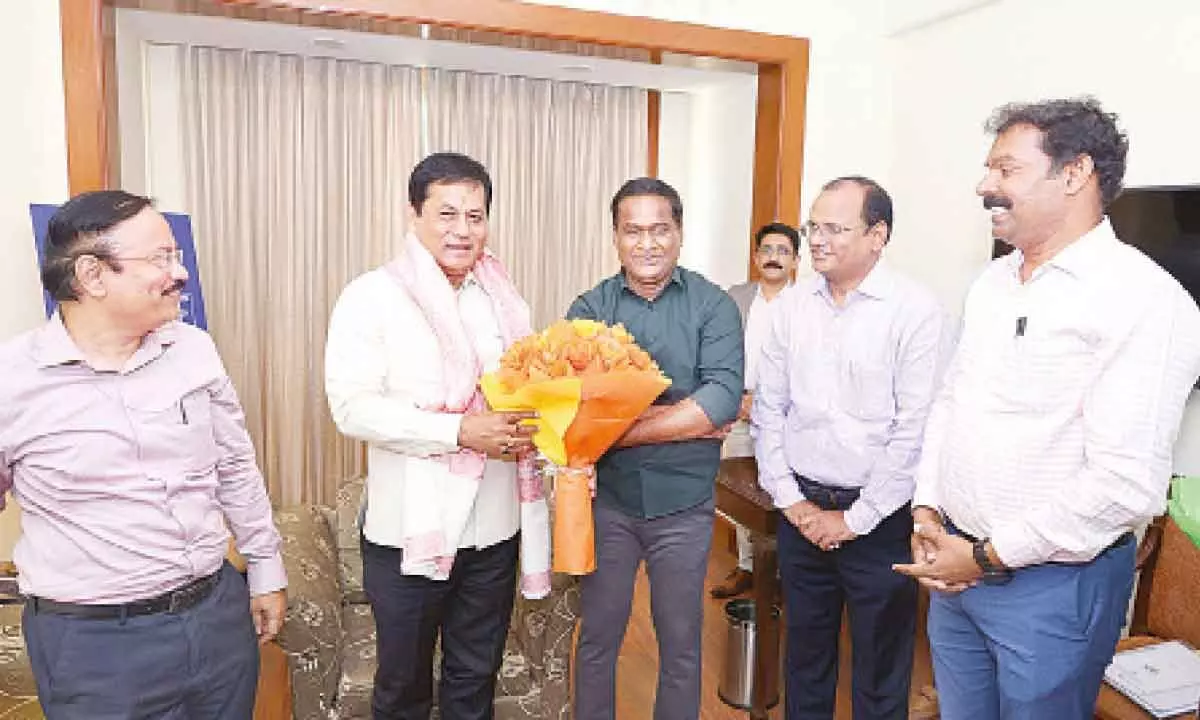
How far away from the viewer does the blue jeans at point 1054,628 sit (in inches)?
61.4

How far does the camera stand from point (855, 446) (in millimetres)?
2219

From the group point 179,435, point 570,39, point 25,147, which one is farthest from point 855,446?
point 25,147

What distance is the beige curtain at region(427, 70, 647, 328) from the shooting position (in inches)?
195

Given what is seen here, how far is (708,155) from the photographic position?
208 inches

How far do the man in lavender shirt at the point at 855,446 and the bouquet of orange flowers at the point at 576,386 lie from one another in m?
0.64

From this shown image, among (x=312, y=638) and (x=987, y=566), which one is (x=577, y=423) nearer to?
(x=987, y=566)

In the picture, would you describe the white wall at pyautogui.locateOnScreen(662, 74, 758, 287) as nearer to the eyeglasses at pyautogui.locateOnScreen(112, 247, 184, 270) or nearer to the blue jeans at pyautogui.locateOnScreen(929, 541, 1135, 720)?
the blue jeans at pyautogui.locateOnScreen(929, 541, 1135, 720)

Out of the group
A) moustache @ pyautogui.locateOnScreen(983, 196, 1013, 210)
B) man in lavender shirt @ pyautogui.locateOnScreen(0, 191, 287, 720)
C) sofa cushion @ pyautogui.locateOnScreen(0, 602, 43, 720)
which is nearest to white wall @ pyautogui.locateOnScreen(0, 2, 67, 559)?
sofa cushion @ pyautogui.locateOnScreen(0, 602, 43, 720)

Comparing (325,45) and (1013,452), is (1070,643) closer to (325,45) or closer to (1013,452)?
(1013,452)

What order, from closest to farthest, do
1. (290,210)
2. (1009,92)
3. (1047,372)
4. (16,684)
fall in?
(1047,372)
(16,684)
(1009,92)
(290,210)

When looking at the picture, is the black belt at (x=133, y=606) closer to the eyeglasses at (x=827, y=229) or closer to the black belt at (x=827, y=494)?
the black belt at (x=827, y=494)

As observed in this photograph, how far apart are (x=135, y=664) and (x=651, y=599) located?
1194mm

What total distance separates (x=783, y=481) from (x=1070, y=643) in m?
0.88

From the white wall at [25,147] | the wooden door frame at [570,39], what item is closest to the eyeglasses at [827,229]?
the wooden door frame at [570,39]
